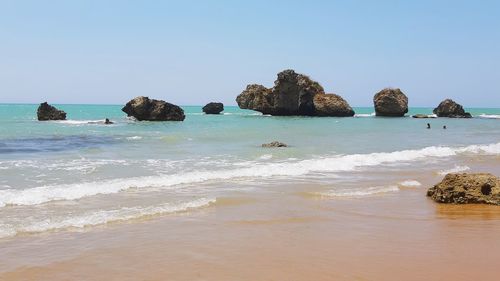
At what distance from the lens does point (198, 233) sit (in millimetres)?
8078

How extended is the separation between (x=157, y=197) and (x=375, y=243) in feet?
19.1

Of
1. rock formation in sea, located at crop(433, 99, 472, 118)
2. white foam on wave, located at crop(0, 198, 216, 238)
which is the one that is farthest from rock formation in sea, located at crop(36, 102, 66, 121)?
rock formation in sea, located at crop(433, 99, 472, 118)

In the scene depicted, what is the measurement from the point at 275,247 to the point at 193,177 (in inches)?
309

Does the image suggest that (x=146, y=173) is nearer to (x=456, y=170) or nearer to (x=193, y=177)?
(x=193, y=177)

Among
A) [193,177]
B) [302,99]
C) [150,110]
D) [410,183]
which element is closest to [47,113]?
[150,110]

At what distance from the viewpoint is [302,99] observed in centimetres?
8138

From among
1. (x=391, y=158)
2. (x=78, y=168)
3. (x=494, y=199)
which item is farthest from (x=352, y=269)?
(x=391, y=158)

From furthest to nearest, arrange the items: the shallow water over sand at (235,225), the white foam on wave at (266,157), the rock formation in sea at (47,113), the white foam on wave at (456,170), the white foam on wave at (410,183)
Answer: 1. the rock formation in sea at (47,113)
2. the white foam on wave at (266,157)
3. the white foam on wave at (456,170)
4. the white foam on wave at (410,183)
5. the shallow water over sand at (235,225)

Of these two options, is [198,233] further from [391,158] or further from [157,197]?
[391,158]

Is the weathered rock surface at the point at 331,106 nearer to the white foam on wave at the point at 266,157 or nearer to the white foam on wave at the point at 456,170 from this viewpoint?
the white foam on wave at the point at 266,157

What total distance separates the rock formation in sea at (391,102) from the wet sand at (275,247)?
73.0 meters

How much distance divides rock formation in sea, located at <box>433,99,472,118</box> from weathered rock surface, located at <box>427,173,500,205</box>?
8025 cm

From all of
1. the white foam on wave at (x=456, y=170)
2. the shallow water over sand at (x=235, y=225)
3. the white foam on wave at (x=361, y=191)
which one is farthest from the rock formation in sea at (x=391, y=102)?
the white foam on wave at (x=361, y=191)

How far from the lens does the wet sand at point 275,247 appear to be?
6.10m
